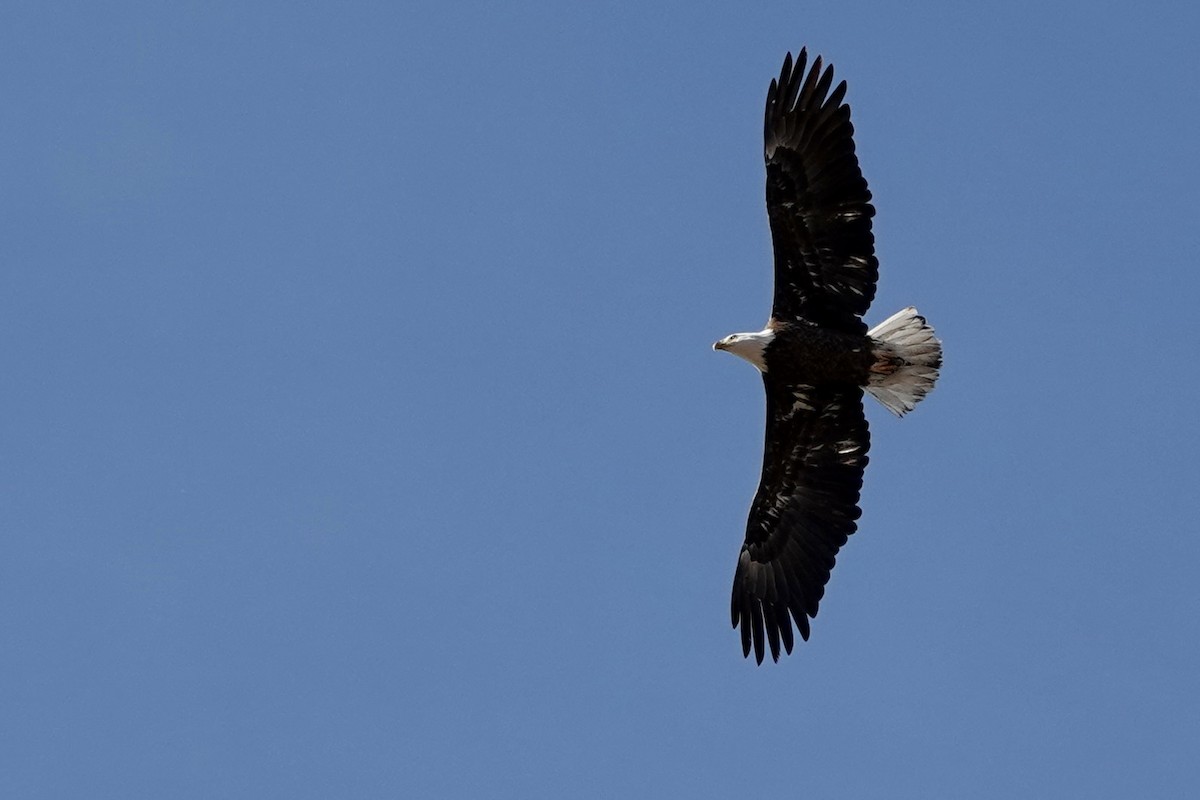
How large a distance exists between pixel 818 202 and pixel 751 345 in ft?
3.93

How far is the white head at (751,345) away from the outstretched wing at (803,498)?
187 millimetres

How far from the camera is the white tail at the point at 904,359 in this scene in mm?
14570

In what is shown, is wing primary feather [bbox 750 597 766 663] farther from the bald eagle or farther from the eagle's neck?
the eagle's neck

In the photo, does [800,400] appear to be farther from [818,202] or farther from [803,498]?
[818,202]

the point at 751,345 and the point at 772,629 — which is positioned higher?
the point at 751,345

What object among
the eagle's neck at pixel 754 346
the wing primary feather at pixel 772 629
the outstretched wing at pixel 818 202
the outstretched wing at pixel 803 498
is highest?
the outstretched wing at pixel 818 202

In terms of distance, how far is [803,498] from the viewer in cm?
1524

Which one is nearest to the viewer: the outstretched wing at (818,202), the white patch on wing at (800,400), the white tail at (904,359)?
the outstretched wing at (818,202)

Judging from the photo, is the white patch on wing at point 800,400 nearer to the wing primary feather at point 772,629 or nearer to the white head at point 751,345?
the white head at point 751,345

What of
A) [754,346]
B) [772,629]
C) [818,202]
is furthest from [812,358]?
[772,629]

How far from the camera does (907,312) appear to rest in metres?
14.7

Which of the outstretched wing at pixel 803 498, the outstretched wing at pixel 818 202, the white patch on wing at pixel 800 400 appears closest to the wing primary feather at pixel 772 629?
the outstretched wing at pixel 803 498

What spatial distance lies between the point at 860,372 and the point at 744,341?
883mm

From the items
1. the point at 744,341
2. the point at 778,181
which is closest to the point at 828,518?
the point at 744,341
